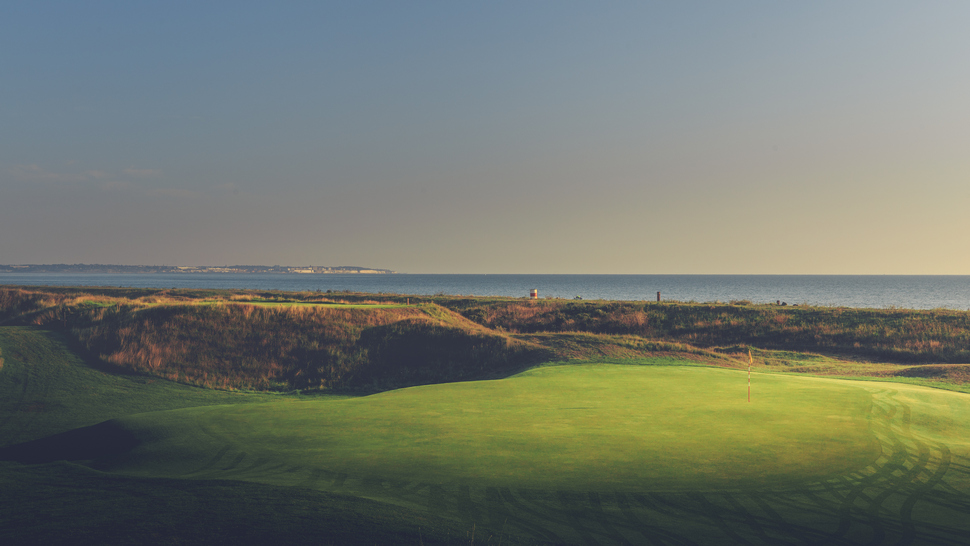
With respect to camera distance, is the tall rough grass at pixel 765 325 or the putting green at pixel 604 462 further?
the tall rough grass at pixel 765 325

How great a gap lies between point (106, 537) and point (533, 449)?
187 inches

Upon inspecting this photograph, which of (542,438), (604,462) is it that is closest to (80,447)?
(542,438)

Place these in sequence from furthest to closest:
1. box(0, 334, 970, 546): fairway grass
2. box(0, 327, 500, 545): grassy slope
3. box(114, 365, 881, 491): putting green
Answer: box(114, 365, 881, 491): putting green < box(0, 334, 970, 546): fairway grass < box(0, 327, 500, 545): grassy slope

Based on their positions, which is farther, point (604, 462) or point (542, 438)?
point (542, 438)

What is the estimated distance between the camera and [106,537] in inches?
181

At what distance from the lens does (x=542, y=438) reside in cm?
811

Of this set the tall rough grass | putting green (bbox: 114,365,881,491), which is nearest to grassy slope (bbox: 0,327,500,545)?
putting green (bbox: 114,365,881,491)

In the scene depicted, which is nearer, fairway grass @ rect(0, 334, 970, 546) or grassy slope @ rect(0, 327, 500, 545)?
grassy slope @ rect(0, 327, 500, 545)

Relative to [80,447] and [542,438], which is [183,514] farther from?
[80,447]

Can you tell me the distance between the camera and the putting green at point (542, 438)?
661 cm

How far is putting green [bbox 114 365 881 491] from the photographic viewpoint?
21.7ft

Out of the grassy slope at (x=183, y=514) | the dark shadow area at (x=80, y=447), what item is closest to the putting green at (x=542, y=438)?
the dark shadow area at (x=80, y=447)

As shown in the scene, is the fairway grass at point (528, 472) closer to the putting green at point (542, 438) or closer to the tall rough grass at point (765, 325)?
the putting green at point (542, 438)

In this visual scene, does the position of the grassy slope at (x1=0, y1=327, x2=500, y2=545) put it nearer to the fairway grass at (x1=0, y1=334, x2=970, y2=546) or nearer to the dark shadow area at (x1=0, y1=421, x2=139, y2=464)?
the fairway grass at (x1=0, y1=334, x2=970, y2=546)
